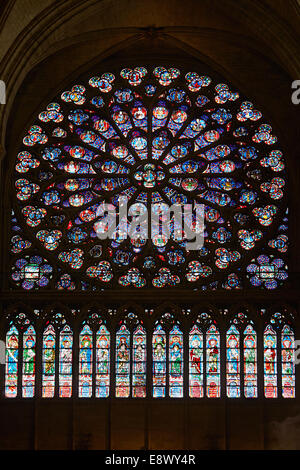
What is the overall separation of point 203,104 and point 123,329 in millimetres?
5087

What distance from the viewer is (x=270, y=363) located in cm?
1852

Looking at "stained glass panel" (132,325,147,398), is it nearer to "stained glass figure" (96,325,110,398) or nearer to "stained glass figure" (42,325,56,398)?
"stained glass figure" (96,325,110,398)

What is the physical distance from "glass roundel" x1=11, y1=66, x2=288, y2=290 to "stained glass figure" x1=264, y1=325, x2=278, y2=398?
110 centimetres

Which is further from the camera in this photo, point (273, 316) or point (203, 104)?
point (203, 104)

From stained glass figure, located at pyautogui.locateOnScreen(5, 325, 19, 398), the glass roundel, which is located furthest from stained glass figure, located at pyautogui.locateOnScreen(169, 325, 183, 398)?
stained glass figure, located at pyautogui.locateOnScreen(5, 325, 19, 398)

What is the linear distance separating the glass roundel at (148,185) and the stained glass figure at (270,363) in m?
1.10

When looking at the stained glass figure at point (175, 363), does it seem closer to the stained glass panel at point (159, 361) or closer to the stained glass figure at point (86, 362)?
the stained glass panel at point (159, 361)

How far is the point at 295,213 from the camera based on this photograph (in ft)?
62.6

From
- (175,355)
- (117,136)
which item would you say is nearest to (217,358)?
(175,355)

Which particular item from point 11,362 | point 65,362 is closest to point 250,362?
point 65,362

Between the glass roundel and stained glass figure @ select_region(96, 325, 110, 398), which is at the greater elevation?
the glass roundel

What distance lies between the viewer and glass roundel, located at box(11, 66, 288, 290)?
19.0m

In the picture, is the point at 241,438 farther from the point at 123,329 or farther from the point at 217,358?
the point at 123,329

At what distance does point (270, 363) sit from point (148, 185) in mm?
4373
